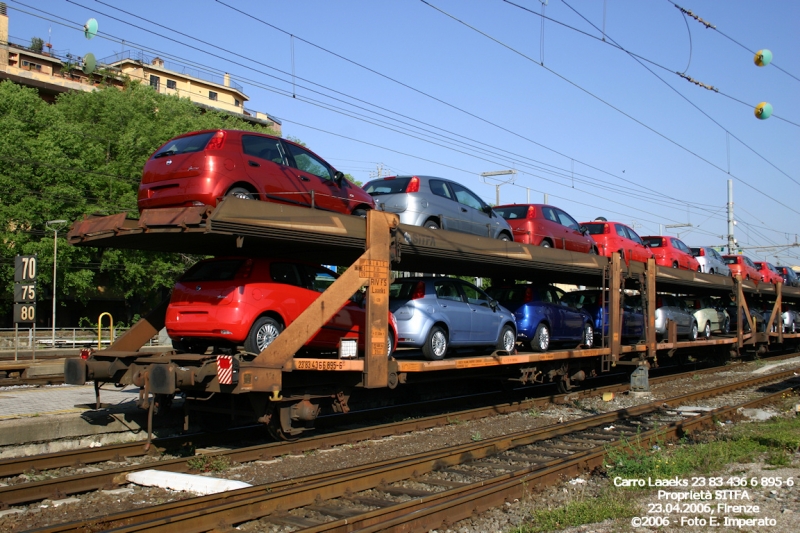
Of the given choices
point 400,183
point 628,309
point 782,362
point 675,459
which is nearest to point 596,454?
point 675,459

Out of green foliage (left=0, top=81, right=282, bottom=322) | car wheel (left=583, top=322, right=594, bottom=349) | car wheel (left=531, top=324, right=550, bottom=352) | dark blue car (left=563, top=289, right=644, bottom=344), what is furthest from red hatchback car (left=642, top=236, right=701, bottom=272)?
green foliage (left=0, top=81, right=282, bottom=322)

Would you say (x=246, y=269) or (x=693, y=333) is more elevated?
(x=246, y=269)

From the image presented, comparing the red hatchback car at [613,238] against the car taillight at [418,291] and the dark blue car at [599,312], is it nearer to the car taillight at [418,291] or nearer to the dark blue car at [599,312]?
the dark blue car at [599,312]

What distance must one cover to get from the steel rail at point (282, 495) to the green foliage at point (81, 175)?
28.0 m

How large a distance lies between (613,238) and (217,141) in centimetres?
1350

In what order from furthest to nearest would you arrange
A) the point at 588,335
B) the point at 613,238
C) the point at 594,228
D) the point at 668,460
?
the point at 594,228 → the point at 613,238 → the point at 588,335 → the point at 668,460

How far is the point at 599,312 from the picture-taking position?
17.9 m

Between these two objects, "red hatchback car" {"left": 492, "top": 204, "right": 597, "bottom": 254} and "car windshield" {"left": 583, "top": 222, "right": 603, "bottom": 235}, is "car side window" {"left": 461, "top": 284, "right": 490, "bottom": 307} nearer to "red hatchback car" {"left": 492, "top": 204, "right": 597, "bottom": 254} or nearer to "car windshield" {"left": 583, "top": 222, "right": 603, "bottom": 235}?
"red hatchback car" {"left": 492, "top": 204, "right": 597, "bottom": 254}

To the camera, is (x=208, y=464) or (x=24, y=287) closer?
(x=208, y=464)

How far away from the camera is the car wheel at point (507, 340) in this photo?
518 inches

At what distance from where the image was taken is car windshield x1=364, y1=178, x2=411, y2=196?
499 inches

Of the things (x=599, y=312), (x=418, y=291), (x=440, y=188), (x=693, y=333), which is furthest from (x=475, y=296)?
(x=693, y=333)

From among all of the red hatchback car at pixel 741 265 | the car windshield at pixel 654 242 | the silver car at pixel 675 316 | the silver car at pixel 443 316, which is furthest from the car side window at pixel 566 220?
the red hatchback car at pixel 741 265

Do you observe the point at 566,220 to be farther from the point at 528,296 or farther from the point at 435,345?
the point at 435,345
